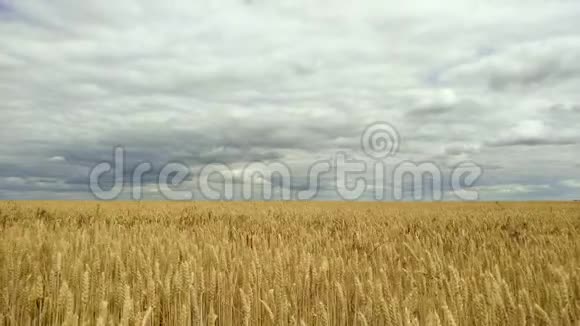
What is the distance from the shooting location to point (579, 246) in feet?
15.2

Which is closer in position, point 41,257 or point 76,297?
point 76,297

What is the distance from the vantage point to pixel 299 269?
3.36m

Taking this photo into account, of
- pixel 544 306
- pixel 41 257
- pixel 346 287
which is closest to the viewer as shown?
pixel 544 306

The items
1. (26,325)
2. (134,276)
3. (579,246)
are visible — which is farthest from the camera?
(579,246)

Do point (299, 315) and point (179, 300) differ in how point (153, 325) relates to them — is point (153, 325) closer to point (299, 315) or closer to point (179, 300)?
point (179, 300)

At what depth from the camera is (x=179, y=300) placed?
2.52m

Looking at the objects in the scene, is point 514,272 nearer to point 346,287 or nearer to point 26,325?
point 346,287

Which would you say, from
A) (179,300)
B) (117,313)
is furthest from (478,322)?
(117,313)

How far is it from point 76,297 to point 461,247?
157 inches

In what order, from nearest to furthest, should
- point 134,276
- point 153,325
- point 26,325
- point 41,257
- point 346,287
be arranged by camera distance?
point 26,325 < point 153,325 < point 346,287 < point 134,276 < point 41,257

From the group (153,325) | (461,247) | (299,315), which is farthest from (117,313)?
(461,247)

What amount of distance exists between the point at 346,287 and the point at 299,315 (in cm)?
58

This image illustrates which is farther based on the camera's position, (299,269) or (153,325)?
(299,269)

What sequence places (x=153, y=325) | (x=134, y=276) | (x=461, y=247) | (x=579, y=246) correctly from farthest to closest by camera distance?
(x=461, y=247), (x=579, y=246), (x=134, y=276), (x=153, y=325)
